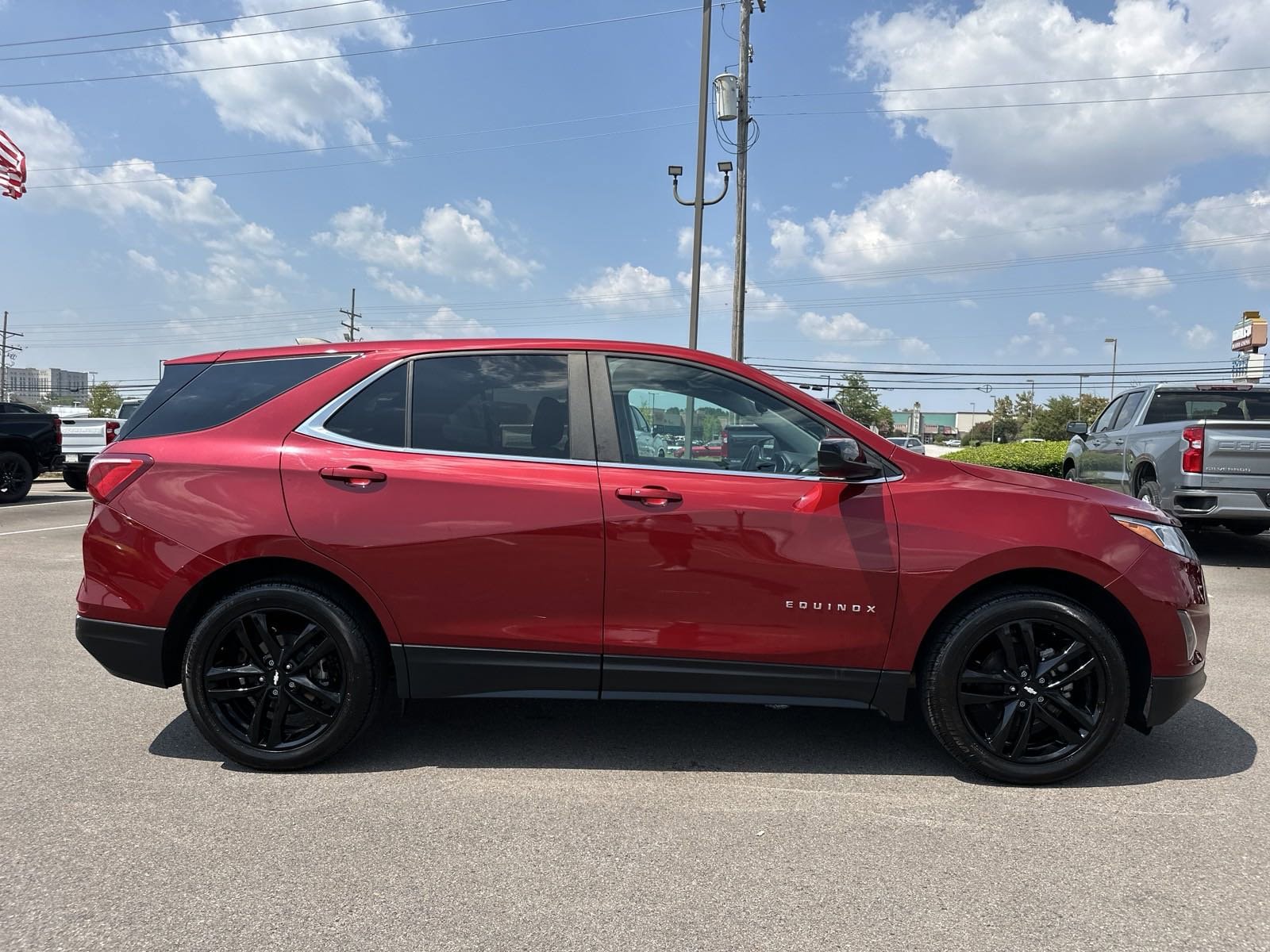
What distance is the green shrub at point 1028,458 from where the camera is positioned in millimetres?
16047

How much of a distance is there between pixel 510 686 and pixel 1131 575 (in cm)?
244

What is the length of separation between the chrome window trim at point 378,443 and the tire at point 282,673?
61cm

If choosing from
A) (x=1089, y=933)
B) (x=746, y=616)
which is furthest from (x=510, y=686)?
(x=1089, y=933)

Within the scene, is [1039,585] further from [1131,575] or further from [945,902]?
[945,902]

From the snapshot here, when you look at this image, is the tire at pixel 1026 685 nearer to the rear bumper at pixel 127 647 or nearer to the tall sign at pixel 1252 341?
the rear bumper at pixel 127 647

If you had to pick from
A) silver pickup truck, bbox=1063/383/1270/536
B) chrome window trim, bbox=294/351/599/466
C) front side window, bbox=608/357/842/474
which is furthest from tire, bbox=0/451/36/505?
silver pickup truck, bbox=1063/383/1270/536

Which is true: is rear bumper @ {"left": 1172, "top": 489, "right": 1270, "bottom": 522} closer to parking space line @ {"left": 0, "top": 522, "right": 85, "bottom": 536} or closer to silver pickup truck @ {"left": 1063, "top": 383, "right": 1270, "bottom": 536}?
silver pickup truck @ {"left": 1063, "top": 383, "right": 1270, "bottom": 536}

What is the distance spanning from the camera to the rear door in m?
3.20

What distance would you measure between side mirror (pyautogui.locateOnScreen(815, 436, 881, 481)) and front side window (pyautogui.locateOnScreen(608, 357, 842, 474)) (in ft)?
0.44

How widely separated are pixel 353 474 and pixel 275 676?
0.86 m

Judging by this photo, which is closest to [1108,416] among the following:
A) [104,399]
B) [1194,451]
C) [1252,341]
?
[1194,451]

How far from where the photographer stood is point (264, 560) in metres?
3.33

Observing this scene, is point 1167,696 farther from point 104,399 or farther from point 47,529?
point 104,399

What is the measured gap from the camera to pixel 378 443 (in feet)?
11.0
